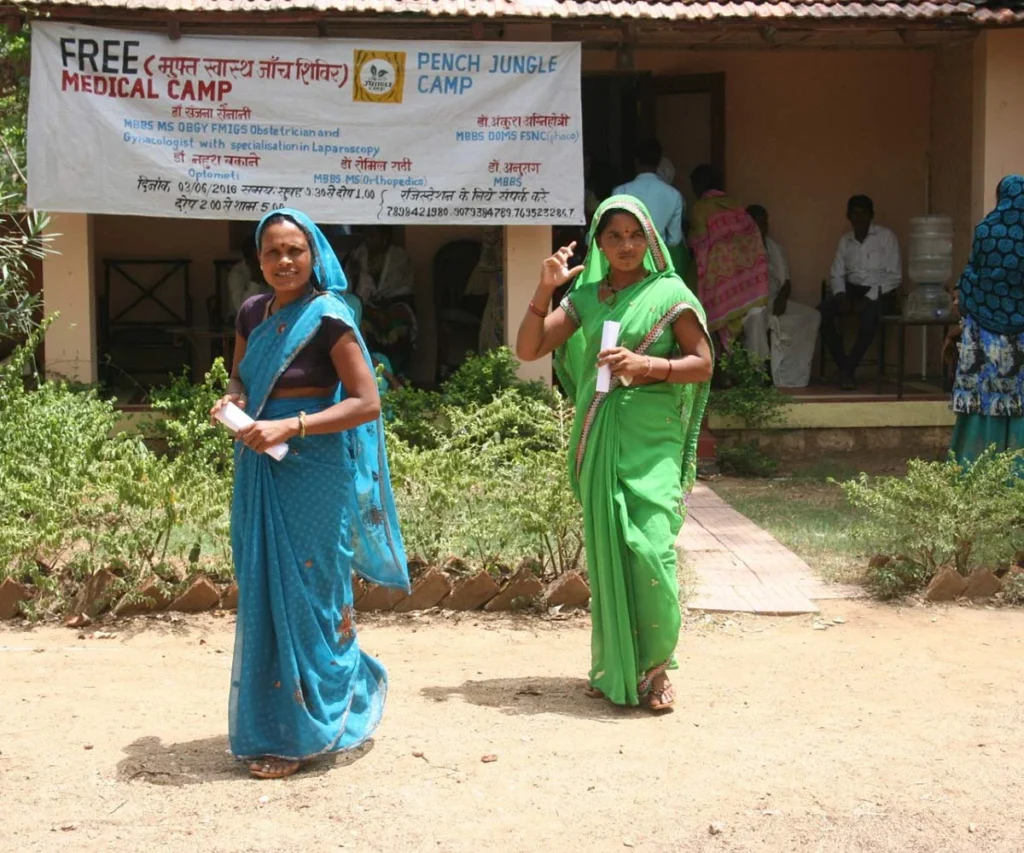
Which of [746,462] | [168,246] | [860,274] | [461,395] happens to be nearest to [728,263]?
[860,274]

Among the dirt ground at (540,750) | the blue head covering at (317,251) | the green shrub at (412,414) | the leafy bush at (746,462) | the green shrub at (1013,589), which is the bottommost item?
the dirt ground at (540,750)

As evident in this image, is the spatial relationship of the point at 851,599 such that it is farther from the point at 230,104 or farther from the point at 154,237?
the point at 154,237

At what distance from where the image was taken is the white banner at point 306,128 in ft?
29.2

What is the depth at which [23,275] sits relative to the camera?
986cm

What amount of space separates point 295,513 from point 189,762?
0.86 meters

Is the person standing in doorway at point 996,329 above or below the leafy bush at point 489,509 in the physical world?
above

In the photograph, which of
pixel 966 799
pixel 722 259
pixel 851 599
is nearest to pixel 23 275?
pixel 722 259

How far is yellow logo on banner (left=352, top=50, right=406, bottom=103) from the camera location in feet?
29.9

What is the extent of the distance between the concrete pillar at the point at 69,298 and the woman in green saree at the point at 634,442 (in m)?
5.60

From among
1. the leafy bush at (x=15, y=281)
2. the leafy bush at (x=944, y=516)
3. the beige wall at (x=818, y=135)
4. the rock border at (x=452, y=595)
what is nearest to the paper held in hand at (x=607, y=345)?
the rock border at (x=452, y=595)

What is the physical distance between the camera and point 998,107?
9.83 meters

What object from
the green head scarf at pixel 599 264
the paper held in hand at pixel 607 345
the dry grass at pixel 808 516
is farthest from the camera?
the dry grass at pixel 808 516

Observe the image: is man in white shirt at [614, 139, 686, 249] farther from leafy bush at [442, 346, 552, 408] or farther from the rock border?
the rock border

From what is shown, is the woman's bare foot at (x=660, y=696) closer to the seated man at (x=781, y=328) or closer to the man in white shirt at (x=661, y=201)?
the man in white shirt at (x=661, y=201)
